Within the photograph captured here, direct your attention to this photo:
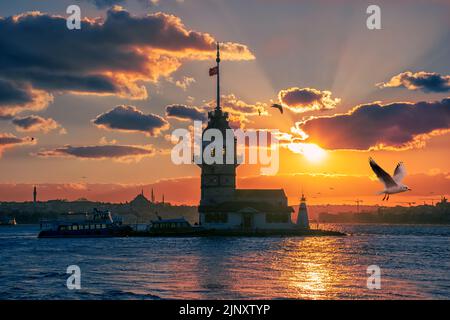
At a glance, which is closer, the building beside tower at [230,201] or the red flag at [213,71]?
the red flag at [213,71]

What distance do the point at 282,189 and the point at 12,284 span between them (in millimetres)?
86487

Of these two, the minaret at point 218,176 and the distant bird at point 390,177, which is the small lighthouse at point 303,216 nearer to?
the minaret at point 218,176

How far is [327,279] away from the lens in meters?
42.8

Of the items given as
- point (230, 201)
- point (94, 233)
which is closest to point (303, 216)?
point (230, 201)

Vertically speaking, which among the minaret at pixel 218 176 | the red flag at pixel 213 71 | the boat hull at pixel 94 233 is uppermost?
the red flag at pixel 213 71

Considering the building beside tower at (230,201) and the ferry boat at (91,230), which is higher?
the building beside tower at (230,201)

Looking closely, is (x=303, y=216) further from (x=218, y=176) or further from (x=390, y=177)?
(x=390, y=177)

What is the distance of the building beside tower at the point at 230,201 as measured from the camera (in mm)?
114000

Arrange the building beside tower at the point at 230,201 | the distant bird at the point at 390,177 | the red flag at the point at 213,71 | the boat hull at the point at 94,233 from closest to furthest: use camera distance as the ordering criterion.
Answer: the distant bird at the point at 390,177 < the red flag at the point at 213,71 < the building beside tower at the point at 230,201 < the boat hull at the point at 94,233

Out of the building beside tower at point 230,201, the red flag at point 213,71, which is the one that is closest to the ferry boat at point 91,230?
the building beside tower at point 230,201

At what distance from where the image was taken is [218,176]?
118 m

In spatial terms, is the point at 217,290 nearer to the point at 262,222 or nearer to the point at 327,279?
the point at 327,279

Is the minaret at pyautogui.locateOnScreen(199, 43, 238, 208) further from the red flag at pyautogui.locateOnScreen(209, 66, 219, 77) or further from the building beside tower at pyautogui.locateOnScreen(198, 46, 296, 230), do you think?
the red flag at pyautogui.locateOnScreen(209, 66, 219, 77)
